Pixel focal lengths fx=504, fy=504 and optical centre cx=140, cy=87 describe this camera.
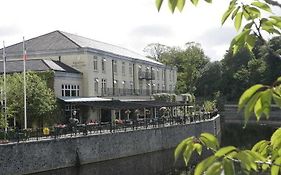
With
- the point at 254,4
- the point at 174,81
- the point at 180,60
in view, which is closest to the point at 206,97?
the point at 180,60

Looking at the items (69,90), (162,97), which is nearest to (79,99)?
(69,90)

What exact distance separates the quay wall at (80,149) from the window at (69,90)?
9.36 meters

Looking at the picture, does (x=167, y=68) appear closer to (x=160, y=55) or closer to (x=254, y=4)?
(x=160, y=55)

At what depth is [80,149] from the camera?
100 feet

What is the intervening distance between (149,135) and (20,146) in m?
13.9

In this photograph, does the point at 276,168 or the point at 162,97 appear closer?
the point at 276,168

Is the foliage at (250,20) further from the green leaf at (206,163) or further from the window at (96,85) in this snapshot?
the window at (96,85)

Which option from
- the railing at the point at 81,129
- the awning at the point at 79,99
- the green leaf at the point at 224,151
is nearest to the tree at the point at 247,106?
the green leaf at the point at 224,151

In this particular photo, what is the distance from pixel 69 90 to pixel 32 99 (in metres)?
7.17

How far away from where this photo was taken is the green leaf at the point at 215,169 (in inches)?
76.7

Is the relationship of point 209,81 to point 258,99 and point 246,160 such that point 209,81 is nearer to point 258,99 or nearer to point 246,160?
point 258,99

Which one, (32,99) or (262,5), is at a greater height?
(32,99)

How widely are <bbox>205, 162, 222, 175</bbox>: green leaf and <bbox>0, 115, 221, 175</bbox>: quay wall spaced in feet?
79.8

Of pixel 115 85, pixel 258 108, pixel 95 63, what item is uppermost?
pixel 95 63
